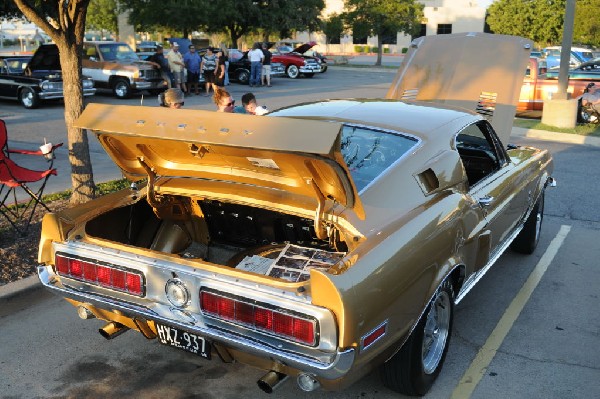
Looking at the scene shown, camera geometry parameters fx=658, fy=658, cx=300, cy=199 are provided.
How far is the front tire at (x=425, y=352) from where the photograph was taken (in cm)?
372

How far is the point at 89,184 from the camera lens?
7383 millimetres

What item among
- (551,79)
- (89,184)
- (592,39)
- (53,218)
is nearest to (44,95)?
(89,184)

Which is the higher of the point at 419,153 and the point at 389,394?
the point at 419,153

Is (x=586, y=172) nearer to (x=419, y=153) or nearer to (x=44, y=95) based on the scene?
(x=419, y=153)

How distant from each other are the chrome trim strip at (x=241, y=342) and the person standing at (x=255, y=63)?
71.6 feet

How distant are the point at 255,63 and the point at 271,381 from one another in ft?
74.7

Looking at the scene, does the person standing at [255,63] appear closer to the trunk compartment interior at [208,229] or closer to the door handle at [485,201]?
the trunk compartment interior at [208,229]

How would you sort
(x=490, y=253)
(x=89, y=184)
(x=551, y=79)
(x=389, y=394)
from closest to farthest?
(x=389, y=394) < (x=490, y=253) < (x=89, y=184) < (x=551, y=79)

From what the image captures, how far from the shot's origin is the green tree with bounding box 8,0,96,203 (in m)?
6.88

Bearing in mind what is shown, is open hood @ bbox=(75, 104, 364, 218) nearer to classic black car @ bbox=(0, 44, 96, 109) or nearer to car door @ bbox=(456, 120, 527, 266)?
car door @ bbox=(456, 120, 527, 266)

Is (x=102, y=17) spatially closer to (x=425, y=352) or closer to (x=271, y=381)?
(x=425, y=352)

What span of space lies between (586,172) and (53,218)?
28.7ft

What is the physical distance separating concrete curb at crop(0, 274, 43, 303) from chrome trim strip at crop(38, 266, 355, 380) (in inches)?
59.3

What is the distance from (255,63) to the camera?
2517 cm
